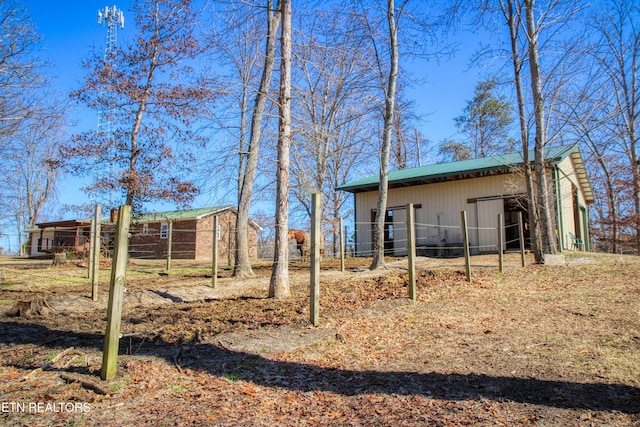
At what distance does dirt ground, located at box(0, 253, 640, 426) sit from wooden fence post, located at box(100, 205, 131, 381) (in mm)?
132

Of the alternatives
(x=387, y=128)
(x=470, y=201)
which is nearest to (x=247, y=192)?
(x=387, y=128)

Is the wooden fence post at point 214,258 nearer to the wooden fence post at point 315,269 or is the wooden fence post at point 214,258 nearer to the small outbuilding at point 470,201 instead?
the wooden fence post at point 315,269

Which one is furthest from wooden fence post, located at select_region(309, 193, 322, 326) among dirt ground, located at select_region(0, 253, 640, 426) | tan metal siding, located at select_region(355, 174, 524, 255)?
tan metal siding, located at select_region(355, 174, 524, 255)

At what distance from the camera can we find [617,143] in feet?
63.5

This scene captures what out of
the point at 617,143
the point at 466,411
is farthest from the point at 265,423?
the point at 617,143

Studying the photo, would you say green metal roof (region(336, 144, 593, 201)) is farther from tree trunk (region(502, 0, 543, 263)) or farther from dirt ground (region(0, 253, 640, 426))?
dirt ground (region(0, 253, 640, 426))

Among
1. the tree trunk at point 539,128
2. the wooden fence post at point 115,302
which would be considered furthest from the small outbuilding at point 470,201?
the wooden fence post at point 115,302

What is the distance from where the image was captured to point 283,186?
684cm

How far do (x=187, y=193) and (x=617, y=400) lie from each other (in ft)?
48.0

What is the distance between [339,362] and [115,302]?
2.07 metres

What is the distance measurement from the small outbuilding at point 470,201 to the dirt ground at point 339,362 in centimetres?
817

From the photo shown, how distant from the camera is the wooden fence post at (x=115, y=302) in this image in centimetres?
312

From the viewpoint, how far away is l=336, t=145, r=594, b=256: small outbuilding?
14.6 meters

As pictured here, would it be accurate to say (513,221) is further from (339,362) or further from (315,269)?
(339,362)
